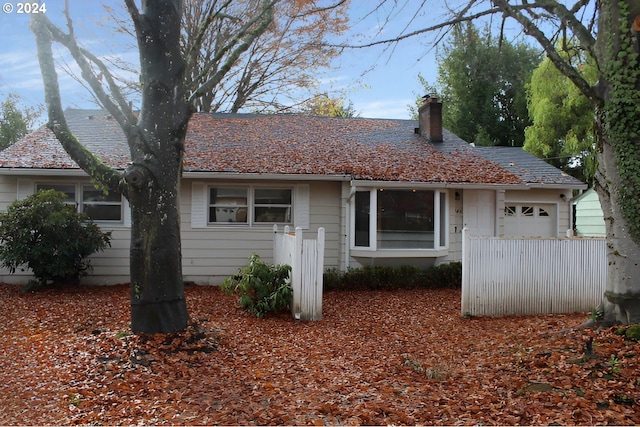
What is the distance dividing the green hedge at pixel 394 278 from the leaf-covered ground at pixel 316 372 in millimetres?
3187

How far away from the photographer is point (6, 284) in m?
10.5

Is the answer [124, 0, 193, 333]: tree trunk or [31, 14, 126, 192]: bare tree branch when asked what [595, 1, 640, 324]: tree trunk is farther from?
[31, 14, 126, 192]: bare tree branch

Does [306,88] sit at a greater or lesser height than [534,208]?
greater

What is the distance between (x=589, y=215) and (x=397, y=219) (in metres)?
12.3

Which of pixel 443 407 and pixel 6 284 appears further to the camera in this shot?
pixel 6 284

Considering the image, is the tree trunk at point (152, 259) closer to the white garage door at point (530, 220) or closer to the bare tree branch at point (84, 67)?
the bare tree branch at point (84, 67)

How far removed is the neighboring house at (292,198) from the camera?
1090cm

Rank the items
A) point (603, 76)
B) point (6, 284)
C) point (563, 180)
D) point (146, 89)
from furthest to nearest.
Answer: point (563, 180) → point (6, 284) → point (146, 89) → point (603, 76)

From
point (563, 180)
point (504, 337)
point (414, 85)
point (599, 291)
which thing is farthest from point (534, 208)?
point (414, 85)

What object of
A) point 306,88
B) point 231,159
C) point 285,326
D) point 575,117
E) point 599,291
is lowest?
point 285,326

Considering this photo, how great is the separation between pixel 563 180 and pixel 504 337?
883 centimetres

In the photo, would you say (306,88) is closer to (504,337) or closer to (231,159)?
(231,159)

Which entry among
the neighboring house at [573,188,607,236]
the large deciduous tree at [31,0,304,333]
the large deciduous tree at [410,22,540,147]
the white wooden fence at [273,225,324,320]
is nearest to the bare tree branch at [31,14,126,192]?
the large deciduous tree at [31,0,304,333]

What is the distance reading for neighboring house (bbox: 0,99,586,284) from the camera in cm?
1090
